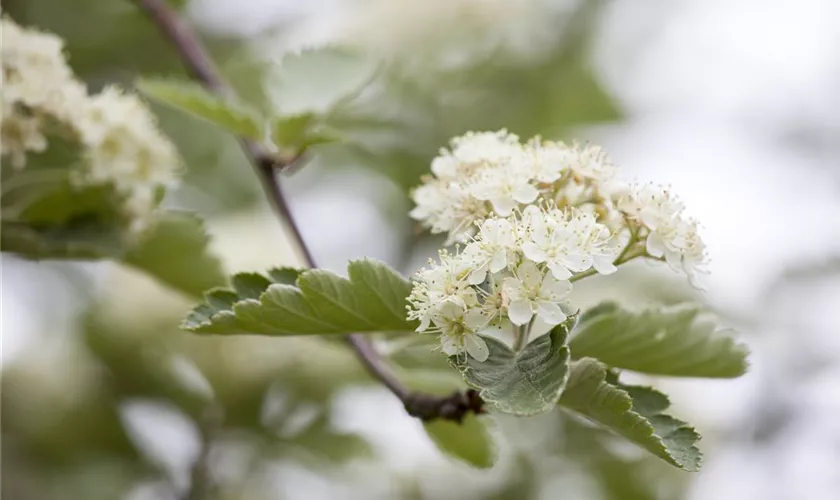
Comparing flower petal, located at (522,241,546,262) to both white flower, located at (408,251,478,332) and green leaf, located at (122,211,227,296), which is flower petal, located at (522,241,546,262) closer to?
white flower, located at (408,251,478,332)

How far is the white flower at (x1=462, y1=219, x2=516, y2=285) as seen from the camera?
23.7 inches

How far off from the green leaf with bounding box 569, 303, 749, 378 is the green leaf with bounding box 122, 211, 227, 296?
1.41ft

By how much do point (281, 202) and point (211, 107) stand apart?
0.11 meters

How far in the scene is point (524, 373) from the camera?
594 mm

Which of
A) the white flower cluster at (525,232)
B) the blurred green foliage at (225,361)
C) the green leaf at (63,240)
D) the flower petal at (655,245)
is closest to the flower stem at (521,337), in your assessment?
the white flower cluster at (525,232)

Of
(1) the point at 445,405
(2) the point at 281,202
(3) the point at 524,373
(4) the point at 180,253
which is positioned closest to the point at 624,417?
(3) the point at 524,373

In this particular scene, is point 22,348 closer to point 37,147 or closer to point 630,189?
point 37,147

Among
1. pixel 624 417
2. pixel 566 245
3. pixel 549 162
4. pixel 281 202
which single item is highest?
pixel 281 202

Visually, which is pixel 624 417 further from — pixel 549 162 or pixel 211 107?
pixel 211 107

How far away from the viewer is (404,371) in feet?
2.96

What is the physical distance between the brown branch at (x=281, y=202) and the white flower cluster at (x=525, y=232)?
0.08m

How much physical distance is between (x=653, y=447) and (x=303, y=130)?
0.50m

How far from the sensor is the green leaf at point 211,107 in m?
0.87

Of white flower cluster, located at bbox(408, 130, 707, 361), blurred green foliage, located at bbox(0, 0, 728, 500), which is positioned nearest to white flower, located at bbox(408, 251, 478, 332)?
white flower cluster, located at bbox(408, 130, 707, 361)
